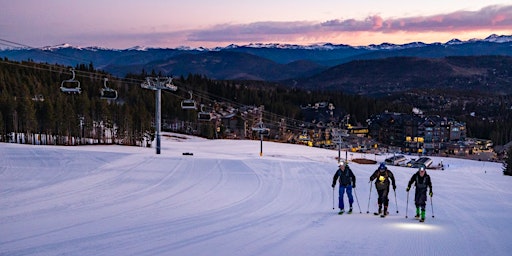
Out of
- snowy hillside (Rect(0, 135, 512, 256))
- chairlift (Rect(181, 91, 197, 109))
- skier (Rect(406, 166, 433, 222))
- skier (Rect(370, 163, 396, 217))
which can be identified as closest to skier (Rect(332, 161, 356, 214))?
snowy hillside (Rect(0, 135, 512, 256))

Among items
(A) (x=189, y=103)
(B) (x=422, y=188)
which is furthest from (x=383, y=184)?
(A) (x=189, y=103)

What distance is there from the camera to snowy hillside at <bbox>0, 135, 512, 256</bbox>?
927cm

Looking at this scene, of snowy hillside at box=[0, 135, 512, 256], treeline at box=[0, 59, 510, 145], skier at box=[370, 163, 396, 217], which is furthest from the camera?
treeline at box=[0, 59, 510, 145]

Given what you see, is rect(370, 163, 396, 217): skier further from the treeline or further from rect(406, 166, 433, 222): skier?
the treeline

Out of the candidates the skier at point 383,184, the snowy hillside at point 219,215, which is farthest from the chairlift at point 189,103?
the skier at point 383,184

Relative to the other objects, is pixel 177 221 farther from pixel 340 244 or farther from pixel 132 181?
pixel 132 181

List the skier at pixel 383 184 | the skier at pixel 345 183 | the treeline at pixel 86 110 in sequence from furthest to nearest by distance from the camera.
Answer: the treeline at pixel 86 110
the skier at pixel 345 183
the skier at pixel 383 184

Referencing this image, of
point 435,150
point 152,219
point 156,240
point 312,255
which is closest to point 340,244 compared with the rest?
point 312,255

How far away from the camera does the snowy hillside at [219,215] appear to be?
9.27 m

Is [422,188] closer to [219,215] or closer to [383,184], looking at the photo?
[383,184]

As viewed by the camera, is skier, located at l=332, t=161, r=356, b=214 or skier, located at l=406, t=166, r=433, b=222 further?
skier, located at l=332, t=161, r=356, b=214

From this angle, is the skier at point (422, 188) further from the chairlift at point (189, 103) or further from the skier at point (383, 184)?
the chairlift at point (189, 103)

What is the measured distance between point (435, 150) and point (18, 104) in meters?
103

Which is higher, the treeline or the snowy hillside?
the treeline
